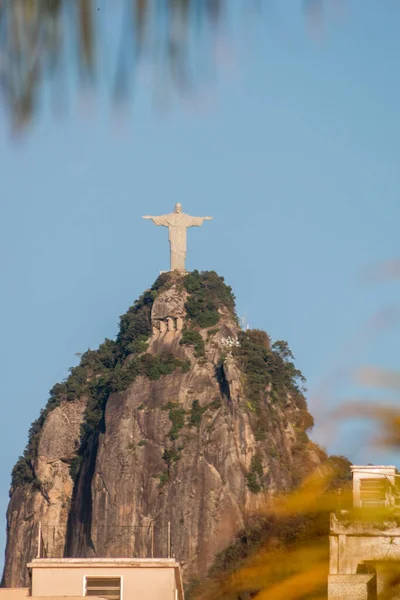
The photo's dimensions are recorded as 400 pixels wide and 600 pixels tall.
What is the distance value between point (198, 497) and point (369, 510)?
68.8 m

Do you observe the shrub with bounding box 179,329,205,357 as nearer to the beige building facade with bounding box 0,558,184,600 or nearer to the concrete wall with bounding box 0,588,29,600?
the beige building facade with bounding box 0,558,184,600

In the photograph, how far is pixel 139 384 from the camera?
76.6 m

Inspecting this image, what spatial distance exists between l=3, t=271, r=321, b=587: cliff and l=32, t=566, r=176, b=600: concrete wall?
48.2 meters

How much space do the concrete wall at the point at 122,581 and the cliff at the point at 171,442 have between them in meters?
48.2

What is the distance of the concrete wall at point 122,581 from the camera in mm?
19141

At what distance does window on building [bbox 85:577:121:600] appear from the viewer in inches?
754

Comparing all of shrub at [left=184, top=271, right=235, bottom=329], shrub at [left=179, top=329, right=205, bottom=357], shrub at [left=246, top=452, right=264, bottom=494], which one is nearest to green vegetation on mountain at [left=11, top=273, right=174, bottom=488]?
shrub at [left=179, top=329, right=205, bottom=357]

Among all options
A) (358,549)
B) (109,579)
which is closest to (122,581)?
(109,579)

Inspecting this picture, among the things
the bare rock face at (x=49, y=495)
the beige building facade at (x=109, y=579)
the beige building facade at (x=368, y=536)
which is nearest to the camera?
the beige building facade at (x=368, y=536)

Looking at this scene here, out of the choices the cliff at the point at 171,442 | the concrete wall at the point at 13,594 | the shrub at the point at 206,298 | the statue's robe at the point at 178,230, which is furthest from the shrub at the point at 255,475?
the concrete wall at the point at 13,594

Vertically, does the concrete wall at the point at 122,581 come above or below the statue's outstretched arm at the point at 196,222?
below

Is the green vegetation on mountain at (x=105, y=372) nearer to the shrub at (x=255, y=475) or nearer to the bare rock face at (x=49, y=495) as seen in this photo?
the bare rock face at (x=49, y=495)

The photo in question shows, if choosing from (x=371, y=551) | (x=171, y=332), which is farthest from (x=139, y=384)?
(x=371, y=551)

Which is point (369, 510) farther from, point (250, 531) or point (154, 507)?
point (154, 507)
